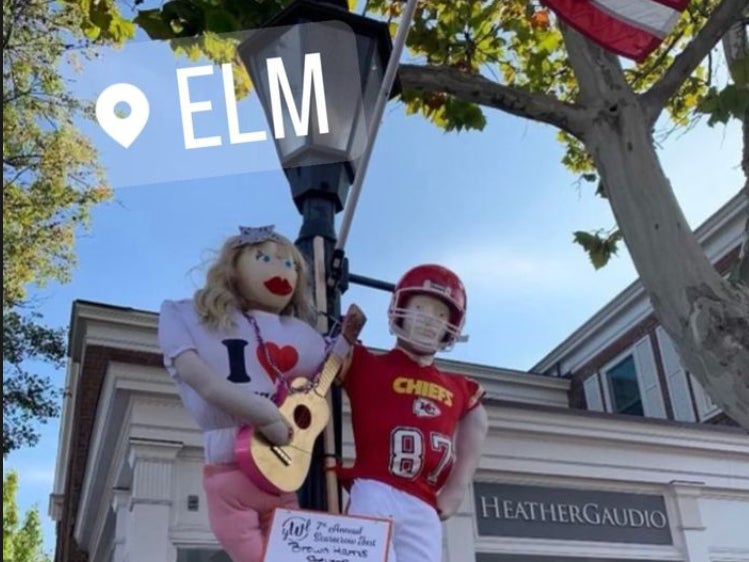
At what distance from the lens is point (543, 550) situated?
9.78 metres

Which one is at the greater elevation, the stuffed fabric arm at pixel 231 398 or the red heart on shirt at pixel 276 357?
the red heart on shirt at pixel 276 357

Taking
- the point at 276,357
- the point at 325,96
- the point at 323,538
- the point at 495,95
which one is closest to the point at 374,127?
the point at 325,96

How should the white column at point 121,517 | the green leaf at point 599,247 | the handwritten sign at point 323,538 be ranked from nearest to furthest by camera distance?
the handwritten sign at point 323,538
the green leaf at point 599,247
the white column at point 121,517

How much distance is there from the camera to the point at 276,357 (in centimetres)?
276

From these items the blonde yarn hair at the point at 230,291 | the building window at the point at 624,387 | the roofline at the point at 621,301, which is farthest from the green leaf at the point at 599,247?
the building window at the point at 624,387

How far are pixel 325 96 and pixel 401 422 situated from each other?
1.10m

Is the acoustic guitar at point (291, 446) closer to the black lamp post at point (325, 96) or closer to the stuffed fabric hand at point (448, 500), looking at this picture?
the black lamp post at point (325, 96)

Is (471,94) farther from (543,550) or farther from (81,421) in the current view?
(81,421)

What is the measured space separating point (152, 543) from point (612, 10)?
19.4 ft

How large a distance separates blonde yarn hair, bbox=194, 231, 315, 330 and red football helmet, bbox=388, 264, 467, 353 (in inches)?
11.7

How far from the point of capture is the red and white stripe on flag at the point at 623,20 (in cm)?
383

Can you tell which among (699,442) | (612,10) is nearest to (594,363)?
(699,442)

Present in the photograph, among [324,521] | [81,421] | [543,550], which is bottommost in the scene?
[324,521]

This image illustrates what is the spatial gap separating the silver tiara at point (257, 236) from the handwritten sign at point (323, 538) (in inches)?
39.6
